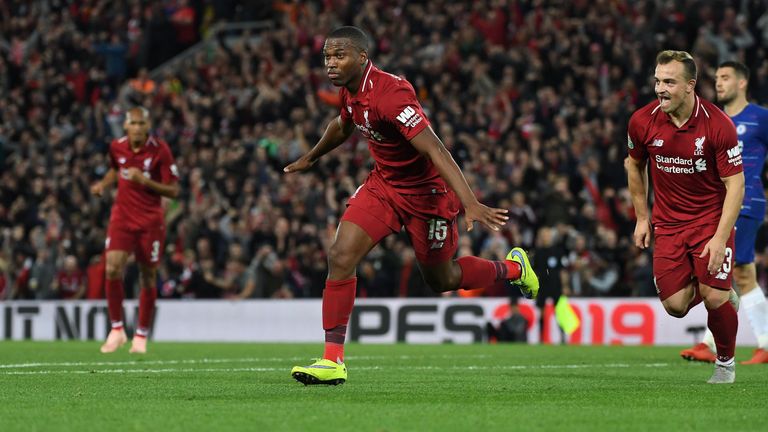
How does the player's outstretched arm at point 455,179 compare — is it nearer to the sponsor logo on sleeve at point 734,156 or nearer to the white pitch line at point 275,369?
the sponsor logo on sleeve at point 734,156

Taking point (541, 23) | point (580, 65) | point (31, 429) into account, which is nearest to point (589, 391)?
point (31, 429)

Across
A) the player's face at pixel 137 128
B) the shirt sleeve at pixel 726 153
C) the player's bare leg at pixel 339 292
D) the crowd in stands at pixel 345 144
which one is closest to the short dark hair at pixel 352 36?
the player's bare leg at pixel 339 292

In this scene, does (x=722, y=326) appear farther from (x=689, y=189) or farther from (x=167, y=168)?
(x=167, y=168)

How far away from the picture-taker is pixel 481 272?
912 centimetres

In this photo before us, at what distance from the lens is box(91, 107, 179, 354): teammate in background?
44.1 ft

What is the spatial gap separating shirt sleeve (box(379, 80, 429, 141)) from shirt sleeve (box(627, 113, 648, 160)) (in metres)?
1.62

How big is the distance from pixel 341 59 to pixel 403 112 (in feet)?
1.78

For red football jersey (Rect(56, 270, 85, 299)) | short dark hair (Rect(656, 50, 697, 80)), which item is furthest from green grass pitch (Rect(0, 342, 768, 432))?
red football jersey (Rect(56, 270, 85, 299))

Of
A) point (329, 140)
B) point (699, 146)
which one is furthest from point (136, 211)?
point (699, 146)

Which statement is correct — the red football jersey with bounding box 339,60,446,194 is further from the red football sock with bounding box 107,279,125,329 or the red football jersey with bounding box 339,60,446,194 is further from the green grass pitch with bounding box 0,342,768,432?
the red football sock with bounding box 107,279,125,329

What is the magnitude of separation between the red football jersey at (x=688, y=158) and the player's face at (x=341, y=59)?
1.98 meters

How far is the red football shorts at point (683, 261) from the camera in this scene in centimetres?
854

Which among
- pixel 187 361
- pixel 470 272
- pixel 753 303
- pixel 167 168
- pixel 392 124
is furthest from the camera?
pixel 167 168

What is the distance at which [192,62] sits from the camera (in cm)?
3047
